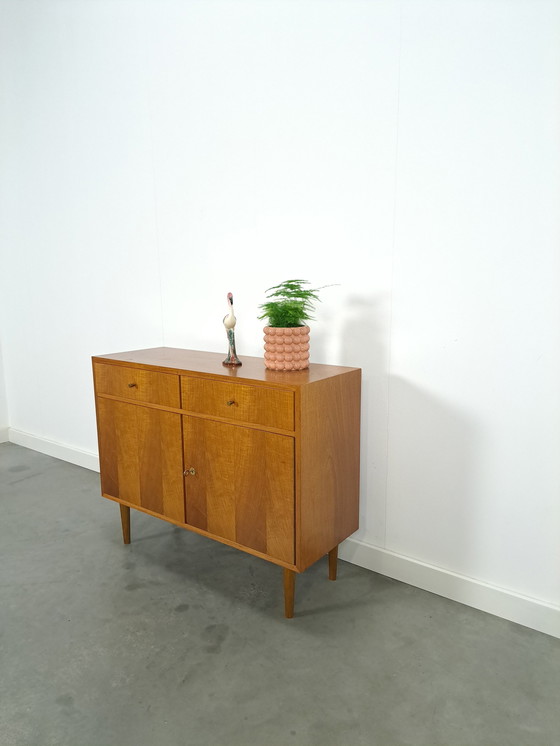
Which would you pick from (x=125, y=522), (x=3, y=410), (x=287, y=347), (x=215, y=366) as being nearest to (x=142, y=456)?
(x=125, y=522)

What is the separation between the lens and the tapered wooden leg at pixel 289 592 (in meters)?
1.99

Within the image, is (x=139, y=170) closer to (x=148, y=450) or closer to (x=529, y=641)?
(x=148, y=450)

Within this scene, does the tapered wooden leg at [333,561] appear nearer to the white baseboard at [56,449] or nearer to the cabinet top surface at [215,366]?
the cabinet top surface at [215,366]

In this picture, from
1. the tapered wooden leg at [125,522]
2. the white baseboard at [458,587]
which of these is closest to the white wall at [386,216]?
the white baseboard at [458,587]

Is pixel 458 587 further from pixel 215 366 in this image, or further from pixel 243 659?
pixel 215 366

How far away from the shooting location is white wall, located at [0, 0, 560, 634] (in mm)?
1816

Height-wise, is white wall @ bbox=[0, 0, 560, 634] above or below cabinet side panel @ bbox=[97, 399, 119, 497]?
above

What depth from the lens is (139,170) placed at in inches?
116

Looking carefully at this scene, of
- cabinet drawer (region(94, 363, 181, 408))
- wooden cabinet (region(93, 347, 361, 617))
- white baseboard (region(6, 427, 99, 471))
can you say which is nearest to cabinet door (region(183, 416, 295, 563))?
wooden cabinet (region(93, 347, 361, 617))

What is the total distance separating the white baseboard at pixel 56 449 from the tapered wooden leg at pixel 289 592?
6.32ft

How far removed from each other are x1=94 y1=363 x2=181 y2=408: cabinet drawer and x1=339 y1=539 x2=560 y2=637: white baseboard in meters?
0.99

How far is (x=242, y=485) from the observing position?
2064 millimetres

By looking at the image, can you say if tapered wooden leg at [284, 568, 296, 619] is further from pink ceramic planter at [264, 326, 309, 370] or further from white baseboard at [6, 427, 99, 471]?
white baseboard at [6, 427, 99, 471]

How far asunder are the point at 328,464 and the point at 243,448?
0.32 m
